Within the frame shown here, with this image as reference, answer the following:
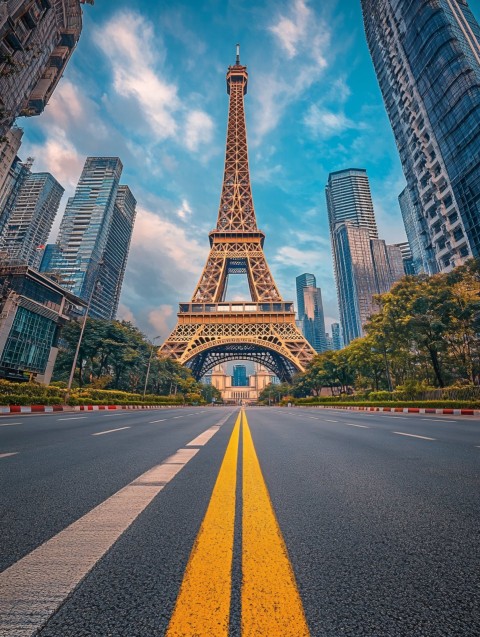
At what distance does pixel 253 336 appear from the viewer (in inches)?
2093

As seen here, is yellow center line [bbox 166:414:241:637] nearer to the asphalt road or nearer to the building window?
the asphalt road

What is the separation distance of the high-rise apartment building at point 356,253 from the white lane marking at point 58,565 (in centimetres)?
15991

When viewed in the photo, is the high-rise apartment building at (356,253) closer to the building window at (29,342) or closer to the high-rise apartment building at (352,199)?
the high-rise apartment building at (352,199)

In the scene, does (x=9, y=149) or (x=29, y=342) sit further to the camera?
(x=29, y=342)

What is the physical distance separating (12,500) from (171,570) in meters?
1.78

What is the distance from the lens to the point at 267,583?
4.03 ft

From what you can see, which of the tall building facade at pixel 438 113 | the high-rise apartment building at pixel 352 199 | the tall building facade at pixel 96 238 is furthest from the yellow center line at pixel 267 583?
the high-rise apartment building at pixel 352 199

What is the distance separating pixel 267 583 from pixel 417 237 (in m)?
132

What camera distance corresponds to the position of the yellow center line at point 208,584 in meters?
0.97

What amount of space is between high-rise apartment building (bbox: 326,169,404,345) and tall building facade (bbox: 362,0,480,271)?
4014 inches

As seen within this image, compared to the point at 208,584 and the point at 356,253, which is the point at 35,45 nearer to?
the point at 208,584

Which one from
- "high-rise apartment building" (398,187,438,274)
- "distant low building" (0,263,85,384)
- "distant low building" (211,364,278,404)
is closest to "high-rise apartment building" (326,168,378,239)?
"high-rise apartment building" (398,187,438,274)

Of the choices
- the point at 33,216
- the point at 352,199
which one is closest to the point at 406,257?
the point at 352,199

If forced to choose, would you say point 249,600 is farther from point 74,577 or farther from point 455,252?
point 455,252
